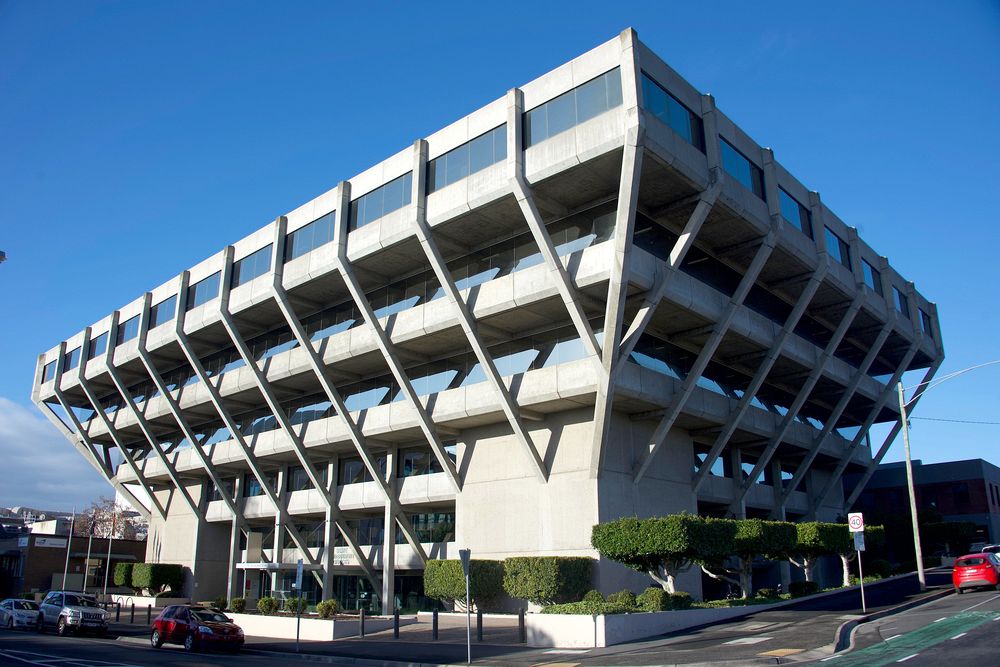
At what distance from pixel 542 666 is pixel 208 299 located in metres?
35.1

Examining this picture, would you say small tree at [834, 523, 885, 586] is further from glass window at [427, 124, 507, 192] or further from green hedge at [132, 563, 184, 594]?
green hedge at [132, 563, 184, 594]

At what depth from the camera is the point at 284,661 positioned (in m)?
24.0

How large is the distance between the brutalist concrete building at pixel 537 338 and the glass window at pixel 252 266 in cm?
18

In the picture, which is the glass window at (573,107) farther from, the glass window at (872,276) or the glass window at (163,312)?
the glass window at (163,312)

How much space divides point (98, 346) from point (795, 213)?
49983 mm

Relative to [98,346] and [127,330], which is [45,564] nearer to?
[98,346]

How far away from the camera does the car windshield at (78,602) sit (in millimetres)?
36156

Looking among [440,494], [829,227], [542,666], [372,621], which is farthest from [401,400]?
[829,227]

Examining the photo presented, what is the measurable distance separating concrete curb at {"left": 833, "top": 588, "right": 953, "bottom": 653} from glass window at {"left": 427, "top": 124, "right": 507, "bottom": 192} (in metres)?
20.5

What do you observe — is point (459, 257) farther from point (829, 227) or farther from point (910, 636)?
point (910, 636)

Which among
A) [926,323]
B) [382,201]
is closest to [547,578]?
[382,201]

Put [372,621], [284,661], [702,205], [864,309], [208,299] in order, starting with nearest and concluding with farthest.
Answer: [284,661], [702,205], [372,621], [864,309], [208,299]

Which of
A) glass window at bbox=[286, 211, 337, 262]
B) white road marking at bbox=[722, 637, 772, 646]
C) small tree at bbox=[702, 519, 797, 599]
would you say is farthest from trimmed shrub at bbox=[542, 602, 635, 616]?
glass window at bbox=[286, 211, 337, 262]

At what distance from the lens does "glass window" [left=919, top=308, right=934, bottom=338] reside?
5373 centimetres
